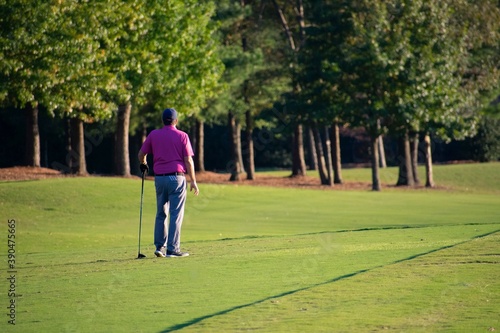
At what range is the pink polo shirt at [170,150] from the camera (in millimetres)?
13859

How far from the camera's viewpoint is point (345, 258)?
41.1 feet

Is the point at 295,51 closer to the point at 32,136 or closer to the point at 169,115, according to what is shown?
the point at 32,136

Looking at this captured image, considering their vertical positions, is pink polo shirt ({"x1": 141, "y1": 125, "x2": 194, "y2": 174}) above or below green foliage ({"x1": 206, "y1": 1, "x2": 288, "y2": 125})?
below

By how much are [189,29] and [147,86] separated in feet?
14.0

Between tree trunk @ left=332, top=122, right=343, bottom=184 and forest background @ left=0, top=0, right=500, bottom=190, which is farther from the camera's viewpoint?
tree trunk @ left=332, top=122, right=343, bottom=184

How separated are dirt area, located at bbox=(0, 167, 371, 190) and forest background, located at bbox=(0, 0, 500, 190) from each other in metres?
1.07

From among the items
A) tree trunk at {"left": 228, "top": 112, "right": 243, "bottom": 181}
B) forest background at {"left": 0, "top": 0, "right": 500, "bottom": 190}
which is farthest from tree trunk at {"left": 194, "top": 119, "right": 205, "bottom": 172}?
tree trunk at {"left": 228, "top": 112, "right": 243, "bottom": 181}

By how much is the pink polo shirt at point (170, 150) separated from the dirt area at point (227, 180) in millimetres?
23773

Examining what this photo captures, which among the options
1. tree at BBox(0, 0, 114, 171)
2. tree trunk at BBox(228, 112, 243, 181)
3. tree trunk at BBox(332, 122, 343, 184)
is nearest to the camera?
tree at BBox(0, 0, 114, 171)

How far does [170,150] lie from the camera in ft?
45.5

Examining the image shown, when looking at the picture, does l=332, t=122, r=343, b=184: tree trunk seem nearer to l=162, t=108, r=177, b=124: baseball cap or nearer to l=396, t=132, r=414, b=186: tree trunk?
l=396, t=132, r=414, b=186: tree trunk

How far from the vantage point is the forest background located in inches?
1211

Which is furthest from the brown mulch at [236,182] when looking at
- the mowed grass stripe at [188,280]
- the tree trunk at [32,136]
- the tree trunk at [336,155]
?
the mowed grass stripe at [188,280]

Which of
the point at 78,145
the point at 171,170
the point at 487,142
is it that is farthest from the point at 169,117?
the point at 487,142
